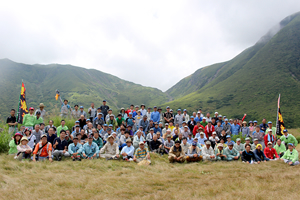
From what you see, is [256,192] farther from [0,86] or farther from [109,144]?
A: [0,86]

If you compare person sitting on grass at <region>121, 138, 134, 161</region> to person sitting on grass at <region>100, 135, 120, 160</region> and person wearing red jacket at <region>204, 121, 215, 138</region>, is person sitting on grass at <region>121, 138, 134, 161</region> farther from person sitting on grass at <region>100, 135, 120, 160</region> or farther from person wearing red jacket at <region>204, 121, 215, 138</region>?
person wearing red jacket at <region>204, 121, 215, 138</region>

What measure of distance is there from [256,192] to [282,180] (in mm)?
1854

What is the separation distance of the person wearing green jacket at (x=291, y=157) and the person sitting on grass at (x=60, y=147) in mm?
11192

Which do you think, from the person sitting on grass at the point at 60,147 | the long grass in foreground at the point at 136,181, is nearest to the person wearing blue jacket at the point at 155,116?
the long grass in foreground at the point at 136,181

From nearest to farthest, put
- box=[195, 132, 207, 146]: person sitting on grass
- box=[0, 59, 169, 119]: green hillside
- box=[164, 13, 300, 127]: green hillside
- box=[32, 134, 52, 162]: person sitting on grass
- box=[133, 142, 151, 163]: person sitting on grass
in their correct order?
box=[32, 134, 52, 162]: person sitting on grass, box=[133, 142, 151, 163]: person sitting on grass, box=[195, 132, 207, 146]: person sitting on grass, box=[164, 13, 300, 127]: green hillside, box=[0, 59, 169, 119]: green hillside

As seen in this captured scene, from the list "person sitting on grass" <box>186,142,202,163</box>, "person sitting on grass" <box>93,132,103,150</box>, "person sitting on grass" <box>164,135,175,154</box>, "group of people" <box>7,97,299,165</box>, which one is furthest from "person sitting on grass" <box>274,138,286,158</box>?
"person sitting on grass" <box>93,132,103,150</box>

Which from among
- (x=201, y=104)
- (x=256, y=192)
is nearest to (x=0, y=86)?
(x=201, y=104)

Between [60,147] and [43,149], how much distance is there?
2.70ft

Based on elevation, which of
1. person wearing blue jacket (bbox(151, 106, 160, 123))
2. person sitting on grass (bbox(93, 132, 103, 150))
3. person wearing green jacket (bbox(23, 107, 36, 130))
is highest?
person wearing blue jacket (bbox(151, 106, 160, 123))

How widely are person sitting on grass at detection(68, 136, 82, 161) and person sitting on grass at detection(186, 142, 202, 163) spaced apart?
5.69 meters

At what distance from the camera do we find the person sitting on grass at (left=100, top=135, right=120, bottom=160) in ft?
31.1

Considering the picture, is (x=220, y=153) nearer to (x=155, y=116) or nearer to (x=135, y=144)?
(x=135, y=144)

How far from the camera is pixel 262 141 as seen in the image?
38.0 feet

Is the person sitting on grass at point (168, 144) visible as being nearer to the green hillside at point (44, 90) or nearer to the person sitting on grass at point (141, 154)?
the person sitting on grass at point (141, 154)
